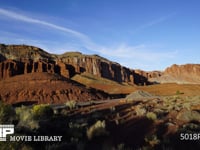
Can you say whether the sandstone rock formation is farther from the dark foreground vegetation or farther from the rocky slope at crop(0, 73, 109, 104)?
the dark foreground vegetation

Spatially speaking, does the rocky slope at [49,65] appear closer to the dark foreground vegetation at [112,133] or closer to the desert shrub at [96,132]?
the dark foreground vegetation at [112,133]

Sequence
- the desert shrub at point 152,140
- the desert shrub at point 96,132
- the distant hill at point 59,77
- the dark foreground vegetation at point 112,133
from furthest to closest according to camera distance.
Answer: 1. the distant hill at point 59,77
2. the desert shrub at point 96,132
3. the desert shrub at point 152,140
4. the dark foreground vegetation at point 112,133

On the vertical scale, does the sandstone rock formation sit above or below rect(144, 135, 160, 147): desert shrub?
above

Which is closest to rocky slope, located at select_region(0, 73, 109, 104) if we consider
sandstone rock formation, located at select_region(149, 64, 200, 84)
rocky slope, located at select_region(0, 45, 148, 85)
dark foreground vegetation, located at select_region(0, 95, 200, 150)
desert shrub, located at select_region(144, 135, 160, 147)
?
dark foreground vegetation, located at select_region(0, 95, 200, 150)

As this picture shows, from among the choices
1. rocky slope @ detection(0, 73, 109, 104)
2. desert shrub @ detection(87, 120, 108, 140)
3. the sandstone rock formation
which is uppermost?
the sandstone rock formation

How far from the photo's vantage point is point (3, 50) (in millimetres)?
121750

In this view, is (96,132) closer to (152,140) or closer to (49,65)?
(152,140)

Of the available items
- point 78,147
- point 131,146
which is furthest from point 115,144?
point 78,147

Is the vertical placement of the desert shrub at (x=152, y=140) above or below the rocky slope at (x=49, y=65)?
below

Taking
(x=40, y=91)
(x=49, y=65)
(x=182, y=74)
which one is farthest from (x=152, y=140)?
(x=182, y=74)

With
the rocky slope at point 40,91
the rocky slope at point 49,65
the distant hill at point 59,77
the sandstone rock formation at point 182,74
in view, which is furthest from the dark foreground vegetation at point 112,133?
the sandstone rock formation at point 182,74

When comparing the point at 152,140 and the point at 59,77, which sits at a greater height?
the point at 59,77

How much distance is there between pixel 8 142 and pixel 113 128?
26.6 feet

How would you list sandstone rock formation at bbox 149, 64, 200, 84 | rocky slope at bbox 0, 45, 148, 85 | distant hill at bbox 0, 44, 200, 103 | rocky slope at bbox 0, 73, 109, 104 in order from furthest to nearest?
sandstone rock formation at bbox 149, 64, 200, 84
rocky slope at bbox 0, 45, 148, 85
distant hill at bbox 0, 44, 200, 103
rocky slope at bbox 0, 73, 109, 104
